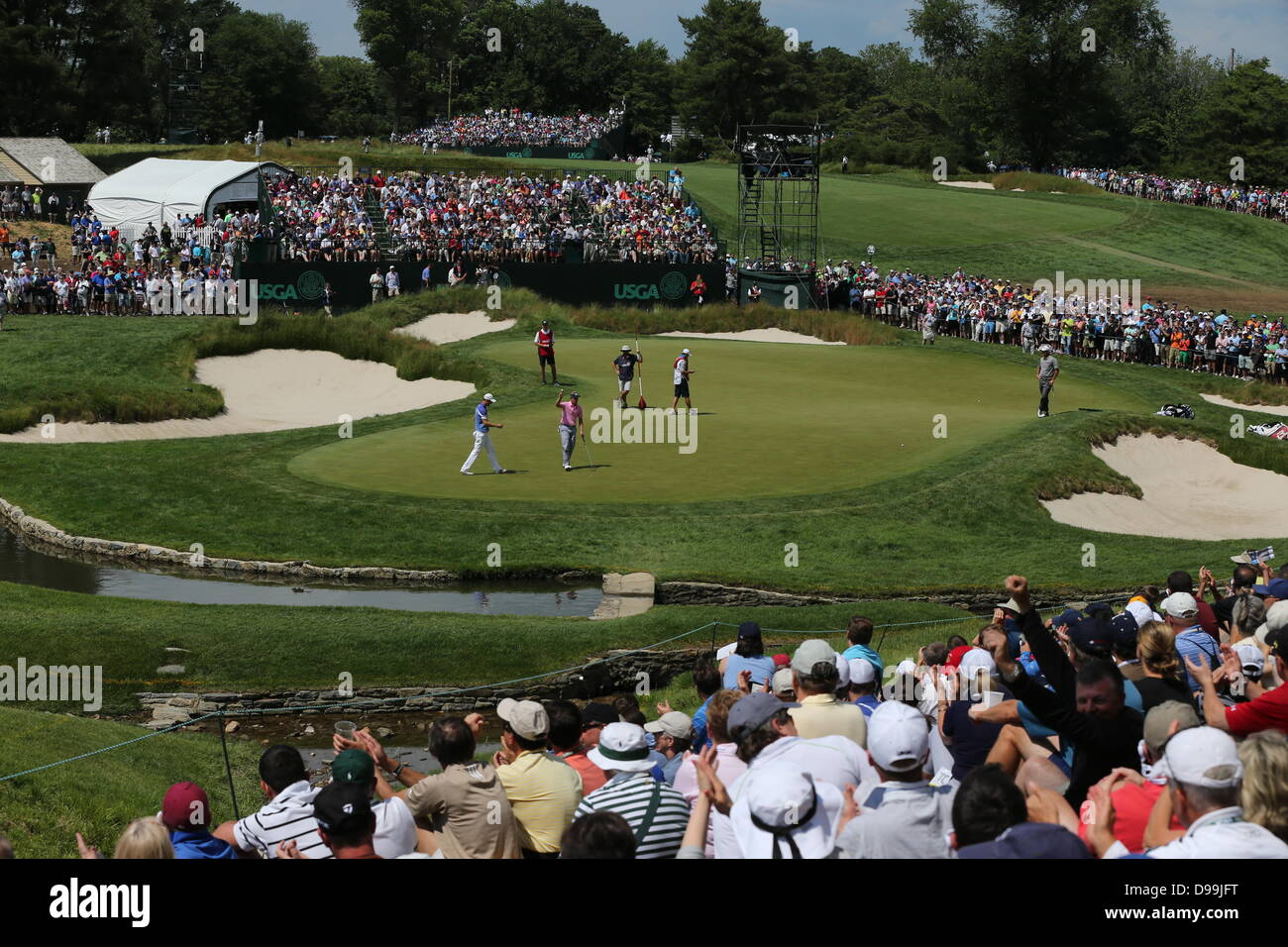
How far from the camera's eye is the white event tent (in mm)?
73375

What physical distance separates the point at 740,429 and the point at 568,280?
26.7 m

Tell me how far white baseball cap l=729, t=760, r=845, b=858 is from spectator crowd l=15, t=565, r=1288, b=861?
0.04 feet

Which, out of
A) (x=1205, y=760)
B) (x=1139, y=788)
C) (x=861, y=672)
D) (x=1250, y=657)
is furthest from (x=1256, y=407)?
(x=1205, y=760)

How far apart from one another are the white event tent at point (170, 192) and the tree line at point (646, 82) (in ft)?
108

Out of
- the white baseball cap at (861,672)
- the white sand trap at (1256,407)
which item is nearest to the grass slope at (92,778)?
the white baseball cap at (861,672)

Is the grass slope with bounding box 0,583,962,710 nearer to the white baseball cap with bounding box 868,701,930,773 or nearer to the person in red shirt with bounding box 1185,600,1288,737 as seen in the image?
the person in red shirt with bounding box 1185,600,1288,737

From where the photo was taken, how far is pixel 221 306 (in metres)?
56.9

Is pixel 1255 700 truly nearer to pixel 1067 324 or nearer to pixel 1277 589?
pixel 1277 589

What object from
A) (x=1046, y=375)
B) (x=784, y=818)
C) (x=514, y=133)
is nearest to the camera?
(x=784, y=818)

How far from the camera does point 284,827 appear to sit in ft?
28.7

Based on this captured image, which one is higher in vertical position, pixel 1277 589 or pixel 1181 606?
pixel 1181 606

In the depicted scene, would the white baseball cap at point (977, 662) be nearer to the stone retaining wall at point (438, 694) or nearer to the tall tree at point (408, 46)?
the stone retaining wall at point (438, 694)

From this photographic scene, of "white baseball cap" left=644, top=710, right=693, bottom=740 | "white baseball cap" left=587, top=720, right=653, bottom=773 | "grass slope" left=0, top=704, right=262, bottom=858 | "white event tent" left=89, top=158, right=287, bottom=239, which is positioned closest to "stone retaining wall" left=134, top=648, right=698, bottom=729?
"grass slope" left=0, top=704, right=262, bottom=858

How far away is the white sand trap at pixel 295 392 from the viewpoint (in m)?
44.6
